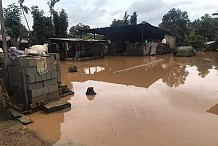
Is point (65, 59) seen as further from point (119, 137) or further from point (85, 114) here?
point (119, 137)

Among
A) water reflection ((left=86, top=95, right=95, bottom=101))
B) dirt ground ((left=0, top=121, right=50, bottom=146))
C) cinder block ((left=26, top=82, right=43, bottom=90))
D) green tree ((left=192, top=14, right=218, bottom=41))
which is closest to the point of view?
dirt ground ((left=0, top=121, right=50, bottom=146))

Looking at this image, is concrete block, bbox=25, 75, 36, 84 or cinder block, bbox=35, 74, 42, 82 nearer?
concrete block, bbox=25, 75, 36, 84

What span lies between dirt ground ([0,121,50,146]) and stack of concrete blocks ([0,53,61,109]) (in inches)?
49.5

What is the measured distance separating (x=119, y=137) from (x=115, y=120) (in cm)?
101

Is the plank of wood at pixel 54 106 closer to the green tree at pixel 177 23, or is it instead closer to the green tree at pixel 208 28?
the green tree at pixel 177 23

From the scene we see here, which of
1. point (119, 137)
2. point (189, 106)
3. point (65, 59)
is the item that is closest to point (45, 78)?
point (119, 137)

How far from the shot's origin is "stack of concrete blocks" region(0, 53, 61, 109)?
21.9 ft

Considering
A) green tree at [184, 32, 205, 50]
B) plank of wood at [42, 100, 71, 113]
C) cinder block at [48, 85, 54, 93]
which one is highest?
green tree at [184, 32, 205, 50]

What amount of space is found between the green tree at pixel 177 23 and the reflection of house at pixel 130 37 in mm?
8466

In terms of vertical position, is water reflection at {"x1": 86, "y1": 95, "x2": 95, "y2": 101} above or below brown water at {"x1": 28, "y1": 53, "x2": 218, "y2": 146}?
above

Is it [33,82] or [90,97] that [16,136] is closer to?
[33,82]

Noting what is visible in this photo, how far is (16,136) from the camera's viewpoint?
4934 millimetres

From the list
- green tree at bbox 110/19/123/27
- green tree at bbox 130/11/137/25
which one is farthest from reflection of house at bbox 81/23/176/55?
green tree at bbox 110/19/123/27

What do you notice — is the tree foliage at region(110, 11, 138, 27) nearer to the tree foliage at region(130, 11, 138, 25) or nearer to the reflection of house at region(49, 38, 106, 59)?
the tree foliage at region(130, 11, 138, 25)
